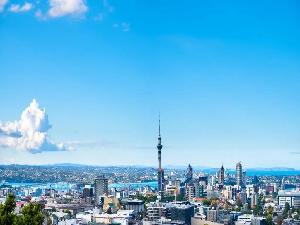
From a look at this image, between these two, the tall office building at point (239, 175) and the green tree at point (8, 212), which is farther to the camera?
the tall office building at point (239, 175)

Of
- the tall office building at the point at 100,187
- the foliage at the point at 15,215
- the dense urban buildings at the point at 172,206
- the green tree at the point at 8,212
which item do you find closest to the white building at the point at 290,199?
the dense urban buildings at the point at 172,206

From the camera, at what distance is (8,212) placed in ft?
25.5

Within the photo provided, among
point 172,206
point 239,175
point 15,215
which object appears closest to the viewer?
point 15,215

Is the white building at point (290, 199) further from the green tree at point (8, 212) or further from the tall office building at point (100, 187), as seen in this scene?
the green tree at point (8, 212)

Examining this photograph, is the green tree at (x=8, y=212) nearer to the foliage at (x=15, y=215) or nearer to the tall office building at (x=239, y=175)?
the foliage at (x=15, y=215)

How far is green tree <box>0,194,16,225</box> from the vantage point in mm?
7660

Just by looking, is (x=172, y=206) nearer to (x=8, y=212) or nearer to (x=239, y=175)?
(x=8, y=212)

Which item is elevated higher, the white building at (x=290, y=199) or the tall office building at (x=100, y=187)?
the tall office building at (x=100, y=187)

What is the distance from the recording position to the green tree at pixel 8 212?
766 centimetres

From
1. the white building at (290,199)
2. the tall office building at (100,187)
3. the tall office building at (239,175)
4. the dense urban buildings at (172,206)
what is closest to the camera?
the dense urban buildings at (172,206)

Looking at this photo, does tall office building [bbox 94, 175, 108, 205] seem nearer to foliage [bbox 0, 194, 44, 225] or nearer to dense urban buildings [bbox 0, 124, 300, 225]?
dense urban buildings [bbox 0, 124, 300, 225]

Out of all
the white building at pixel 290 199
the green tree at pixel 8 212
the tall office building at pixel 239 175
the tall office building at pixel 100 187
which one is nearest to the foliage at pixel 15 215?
the green tree at pixel 8 212

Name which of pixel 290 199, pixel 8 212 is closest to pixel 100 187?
pixel 290 199

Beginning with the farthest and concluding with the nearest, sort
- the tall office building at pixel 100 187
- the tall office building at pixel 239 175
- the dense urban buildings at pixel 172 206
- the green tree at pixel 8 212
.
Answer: the tall office building at pixel 239 175 → the tall office building at pixel 100 187 → the dense urban buildings at pixel 172 206 → the green tree at pixel 8 212
